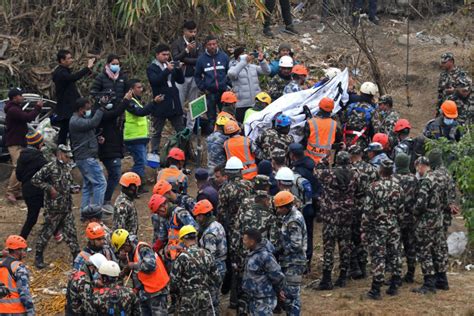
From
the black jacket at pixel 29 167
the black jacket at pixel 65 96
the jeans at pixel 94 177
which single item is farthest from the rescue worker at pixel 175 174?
the black jacket at pixel 65 96

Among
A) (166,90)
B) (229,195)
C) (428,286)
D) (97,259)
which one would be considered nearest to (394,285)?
(428,286)

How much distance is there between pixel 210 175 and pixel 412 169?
3145 mm

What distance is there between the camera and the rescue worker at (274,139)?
14.8 meters

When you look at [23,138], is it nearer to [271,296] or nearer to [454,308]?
[271,296]

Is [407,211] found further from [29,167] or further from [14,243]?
[29,167]

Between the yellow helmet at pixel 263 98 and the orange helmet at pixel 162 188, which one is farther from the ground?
the yellow helmet at pixel 263 98

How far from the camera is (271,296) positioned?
1189 centimetres

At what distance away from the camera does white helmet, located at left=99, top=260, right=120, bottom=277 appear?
432 inches

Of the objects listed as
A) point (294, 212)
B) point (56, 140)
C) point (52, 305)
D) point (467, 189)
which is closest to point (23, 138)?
point (56, 140)

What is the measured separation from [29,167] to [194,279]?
164 inches

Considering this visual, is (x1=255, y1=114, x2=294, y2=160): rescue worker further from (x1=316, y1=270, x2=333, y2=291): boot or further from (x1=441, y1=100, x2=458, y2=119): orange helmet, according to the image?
(x1=441, y1=100, x2=458, y2=119): orange helmet

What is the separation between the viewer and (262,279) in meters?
11.8

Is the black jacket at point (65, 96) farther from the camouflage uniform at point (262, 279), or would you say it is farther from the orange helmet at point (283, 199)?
the camouflage uniform at point (262, 279)

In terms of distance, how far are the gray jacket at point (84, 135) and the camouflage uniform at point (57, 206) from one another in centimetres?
51
